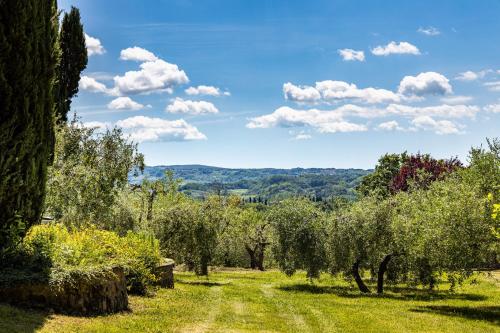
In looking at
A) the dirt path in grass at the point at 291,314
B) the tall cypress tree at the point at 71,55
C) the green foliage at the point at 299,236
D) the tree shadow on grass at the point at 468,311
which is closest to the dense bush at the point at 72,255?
the dirt path in grass at the point at 291,314

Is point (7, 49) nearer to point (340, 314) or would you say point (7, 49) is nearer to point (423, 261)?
point (340, 314)

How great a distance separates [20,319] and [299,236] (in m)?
30.2

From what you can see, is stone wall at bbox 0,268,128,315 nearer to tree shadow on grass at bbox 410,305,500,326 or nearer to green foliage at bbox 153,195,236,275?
tree shadow on grass at bbox 410,305,500,326

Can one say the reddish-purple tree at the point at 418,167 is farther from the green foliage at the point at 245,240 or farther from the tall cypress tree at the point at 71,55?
the tall cypress tree at the point at 71,55

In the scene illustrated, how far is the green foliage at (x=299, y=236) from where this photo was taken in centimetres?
4191

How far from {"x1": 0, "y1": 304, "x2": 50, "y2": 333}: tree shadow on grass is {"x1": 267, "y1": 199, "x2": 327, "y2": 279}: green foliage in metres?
28.9

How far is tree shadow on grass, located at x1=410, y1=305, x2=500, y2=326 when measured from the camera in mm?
27062

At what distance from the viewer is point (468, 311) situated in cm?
2939

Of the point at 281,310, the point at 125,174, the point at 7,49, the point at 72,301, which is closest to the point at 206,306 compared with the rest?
the point at 281,310

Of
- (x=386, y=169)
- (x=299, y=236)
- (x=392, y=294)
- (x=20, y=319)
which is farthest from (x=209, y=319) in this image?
(x=386, y=169)

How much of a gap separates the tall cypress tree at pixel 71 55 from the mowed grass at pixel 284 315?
24140mm

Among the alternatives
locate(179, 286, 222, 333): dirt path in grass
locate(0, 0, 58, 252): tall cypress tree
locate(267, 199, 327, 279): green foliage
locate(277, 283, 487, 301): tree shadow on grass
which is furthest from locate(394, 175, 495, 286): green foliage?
locate(0, 0, 58, 252): tall cypress tree

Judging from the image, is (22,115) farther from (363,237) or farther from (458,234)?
(363,237)

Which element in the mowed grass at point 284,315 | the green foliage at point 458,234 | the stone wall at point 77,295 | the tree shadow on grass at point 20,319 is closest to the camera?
the tree shadow on grass at point 20,319
